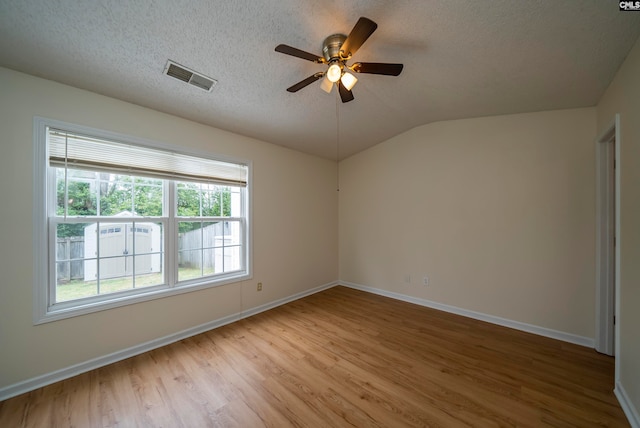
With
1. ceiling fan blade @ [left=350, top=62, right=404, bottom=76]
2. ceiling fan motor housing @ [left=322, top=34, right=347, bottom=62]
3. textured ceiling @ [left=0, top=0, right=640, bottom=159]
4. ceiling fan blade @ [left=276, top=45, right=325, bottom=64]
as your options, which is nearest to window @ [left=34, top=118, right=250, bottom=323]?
textured ceiling @ [left=0, top=0, right=640, bottom=159]

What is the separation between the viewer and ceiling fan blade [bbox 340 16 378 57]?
1276 millimetres

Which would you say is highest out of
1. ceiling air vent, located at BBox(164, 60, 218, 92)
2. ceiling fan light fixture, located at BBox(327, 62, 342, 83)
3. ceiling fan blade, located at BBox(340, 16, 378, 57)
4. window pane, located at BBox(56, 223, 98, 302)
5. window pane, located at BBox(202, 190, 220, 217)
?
ceiling air vent, located at BBox(164, 60, 218, 92)

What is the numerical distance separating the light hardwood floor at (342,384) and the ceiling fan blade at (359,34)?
2462mm

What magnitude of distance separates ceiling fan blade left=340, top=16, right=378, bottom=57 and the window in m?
2.11

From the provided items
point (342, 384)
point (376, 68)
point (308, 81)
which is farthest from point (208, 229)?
point (376, 68)

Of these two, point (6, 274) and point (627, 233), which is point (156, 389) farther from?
point (627, 233)

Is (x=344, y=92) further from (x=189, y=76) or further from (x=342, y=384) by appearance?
(x=342, y=384)

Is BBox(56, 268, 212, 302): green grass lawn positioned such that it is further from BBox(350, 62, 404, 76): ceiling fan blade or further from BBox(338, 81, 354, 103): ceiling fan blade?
BBox(350, 62, 404, 76): ceiling fan blade

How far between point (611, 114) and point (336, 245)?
3.74 m

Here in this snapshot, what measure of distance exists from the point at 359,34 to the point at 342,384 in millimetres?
2527

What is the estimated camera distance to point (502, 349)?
7.77 ft

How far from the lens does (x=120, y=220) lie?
2271 mm

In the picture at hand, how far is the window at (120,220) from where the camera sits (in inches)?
76.1

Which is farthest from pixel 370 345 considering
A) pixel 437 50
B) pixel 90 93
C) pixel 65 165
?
pixel 90 93
